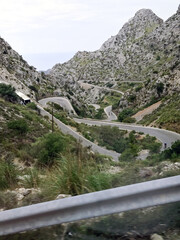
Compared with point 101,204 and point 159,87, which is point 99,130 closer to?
point 159,87

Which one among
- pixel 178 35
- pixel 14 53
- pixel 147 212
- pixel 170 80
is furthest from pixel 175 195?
pixel 178 35

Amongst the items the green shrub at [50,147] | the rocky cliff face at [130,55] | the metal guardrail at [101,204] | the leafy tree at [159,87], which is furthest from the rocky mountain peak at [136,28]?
the metal guardrail at [101,204]

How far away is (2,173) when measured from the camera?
5.48 meters

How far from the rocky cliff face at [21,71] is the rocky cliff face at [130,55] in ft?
64.0

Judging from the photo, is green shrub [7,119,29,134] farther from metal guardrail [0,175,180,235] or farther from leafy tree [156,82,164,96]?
leafy tree [156,82,164,96]

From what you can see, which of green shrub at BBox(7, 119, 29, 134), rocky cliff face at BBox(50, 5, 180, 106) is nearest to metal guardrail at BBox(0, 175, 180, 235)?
green shrub at BBox(7, 119, 29, 134)

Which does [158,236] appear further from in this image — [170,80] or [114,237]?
[170,80]

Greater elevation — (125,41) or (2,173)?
(125,41)

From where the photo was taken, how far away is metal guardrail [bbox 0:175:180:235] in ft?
9.79

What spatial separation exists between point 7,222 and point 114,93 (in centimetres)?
12359

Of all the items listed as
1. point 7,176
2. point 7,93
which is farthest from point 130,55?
point 7,176

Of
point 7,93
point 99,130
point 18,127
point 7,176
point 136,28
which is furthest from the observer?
point 136,28

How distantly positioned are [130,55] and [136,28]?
3375cm

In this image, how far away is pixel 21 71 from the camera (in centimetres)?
8056
